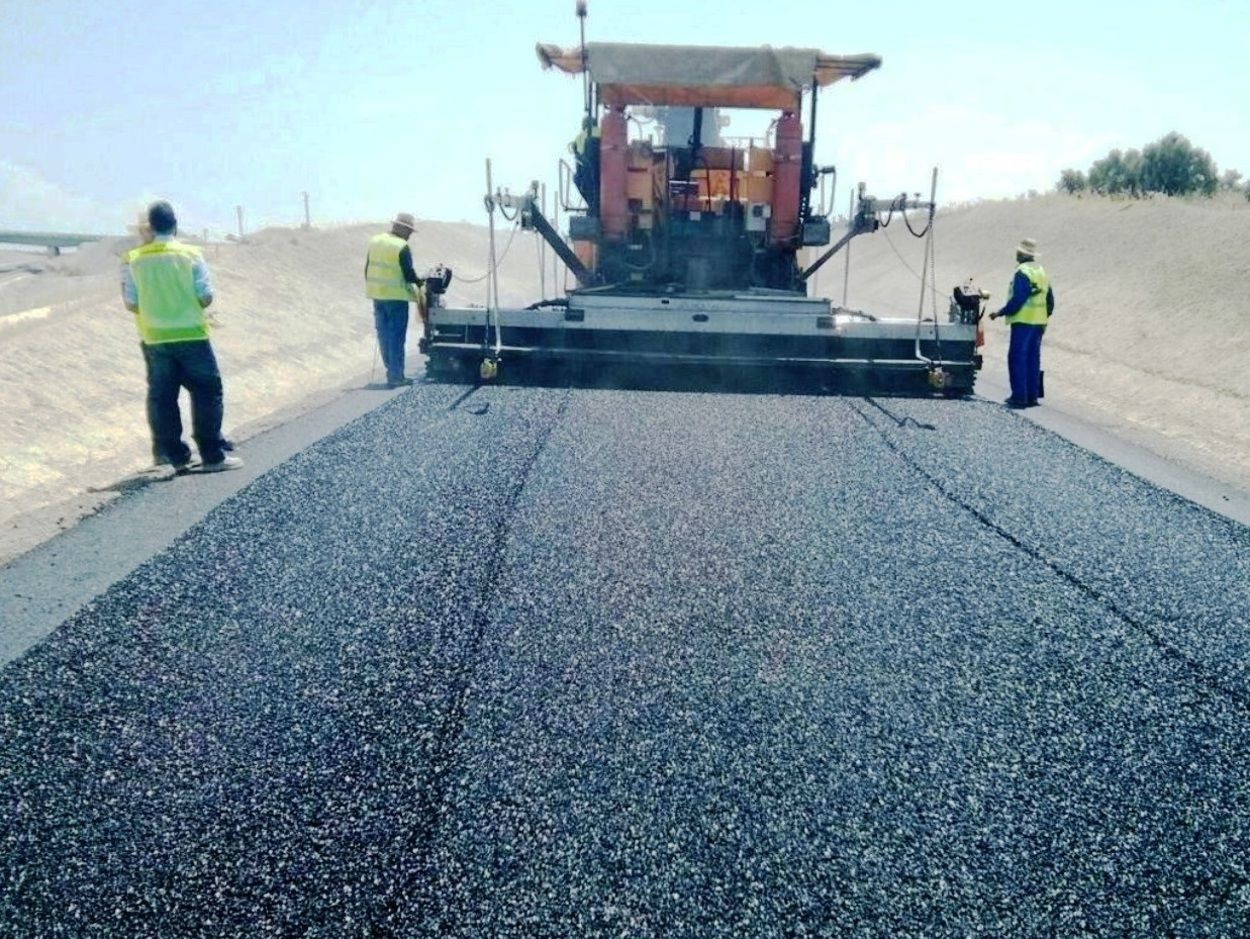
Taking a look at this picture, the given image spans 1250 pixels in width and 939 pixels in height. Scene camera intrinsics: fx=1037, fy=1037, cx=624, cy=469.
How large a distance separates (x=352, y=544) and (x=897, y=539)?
2.55m

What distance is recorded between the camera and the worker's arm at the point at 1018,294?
9578 mm

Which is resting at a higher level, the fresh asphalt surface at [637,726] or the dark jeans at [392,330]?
the dark jeans at [392,330]

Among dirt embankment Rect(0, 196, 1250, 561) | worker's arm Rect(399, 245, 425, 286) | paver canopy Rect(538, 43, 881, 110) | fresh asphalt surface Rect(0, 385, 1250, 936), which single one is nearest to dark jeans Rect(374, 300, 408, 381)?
worker's arm Rect(399, 245, 425, 286)

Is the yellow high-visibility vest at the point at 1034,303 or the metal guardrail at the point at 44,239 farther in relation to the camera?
the metal guardrail at the point at 44,239

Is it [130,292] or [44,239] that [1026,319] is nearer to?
[130,292]

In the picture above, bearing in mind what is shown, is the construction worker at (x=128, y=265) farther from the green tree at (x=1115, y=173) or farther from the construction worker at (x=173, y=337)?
the green tree at (x=1115, y=173)

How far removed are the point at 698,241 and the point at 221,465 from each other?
5531 mm

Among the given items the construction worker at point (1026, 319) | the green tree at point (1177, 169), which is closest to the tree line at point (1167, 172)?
the green tree at point (1177, 169)

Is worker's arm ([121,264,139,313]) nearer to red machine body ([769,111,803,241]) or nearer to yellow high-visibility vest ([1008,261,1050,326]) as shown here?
red machine body ([769,111,803,241])

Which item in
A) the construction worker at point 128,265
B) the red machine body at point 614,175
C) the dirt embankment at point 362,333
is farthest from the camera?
the red machine body at point 614,175

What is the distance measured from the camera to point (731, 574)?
14.5ft

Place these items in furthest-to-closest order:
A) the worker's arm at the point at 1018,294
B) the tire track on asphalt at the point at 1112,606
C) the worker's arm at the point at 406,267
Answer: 1. the worker's arm at the point at 406,267
2. the worker's arm at the point at 1018,294
3. the tire track on asphalt at the point at 1112,606

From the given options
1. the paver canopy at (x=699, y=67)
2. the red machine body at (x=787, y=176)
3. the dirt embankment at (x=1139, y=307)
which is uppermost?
the paver canopy at (x=699, y=67)

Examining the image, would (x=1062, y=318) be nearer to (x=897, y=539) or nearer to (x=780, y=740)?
(x=897, y=539)
